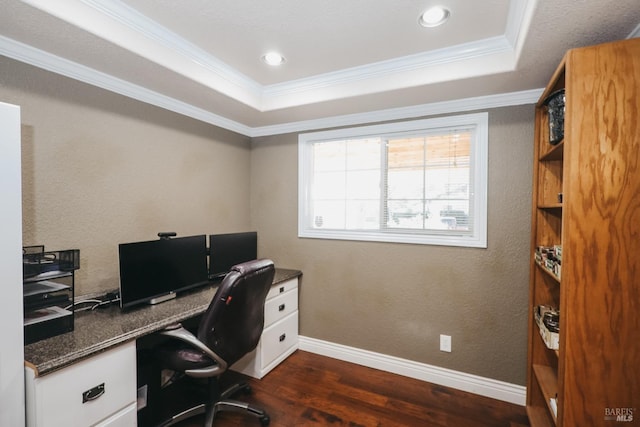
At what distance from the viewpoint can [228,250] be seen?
105 inches

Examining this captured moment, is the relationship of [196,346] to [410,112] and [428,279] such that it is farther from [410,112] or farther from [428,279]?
[410,112]

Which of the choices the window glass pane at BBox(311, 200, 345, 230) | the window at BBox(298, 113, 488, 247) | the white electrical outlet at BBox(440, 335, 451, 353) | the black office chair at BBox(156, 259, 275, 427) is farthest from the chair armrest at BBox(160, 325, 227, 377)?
the white electrical outlet at BBox(440, 335, 451, 353)

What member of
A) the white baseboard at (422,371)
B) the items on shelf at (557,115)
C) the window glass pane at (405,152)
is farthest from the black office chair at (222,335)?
the items on shelf at (557,115)

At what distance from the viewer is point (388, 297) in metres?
2.62

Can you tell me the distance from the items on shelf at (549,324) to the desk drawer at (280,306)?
193cm

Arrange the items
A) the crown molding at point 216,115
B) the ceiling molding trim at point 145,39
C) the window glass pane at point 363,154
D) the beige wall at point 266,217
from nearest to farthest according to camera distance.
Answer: the ceiling molding trim at point 145,39 → the crown molding at point 216,115 → the beige wall at point 266,217 → the window glass pane at point 363,154

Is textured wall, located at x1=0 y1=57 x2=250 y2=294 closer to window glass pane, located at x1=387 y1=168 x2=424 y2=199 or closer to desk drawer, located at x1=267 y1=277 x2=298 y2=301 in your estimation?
desk drawer, located at x1=267 y1=277 x2=298 y2=301

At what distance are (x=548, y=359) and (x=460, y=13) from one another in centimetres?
224

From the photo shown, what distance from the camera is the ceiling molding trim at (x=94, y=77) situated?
1584mm

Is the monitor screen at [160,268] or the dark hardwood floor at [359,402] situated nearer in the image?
the monitor screen at [160,268]

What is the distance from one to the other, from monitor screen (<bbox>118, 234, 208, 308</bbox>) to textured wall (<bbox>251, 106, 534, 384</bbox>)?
3.24 feet
